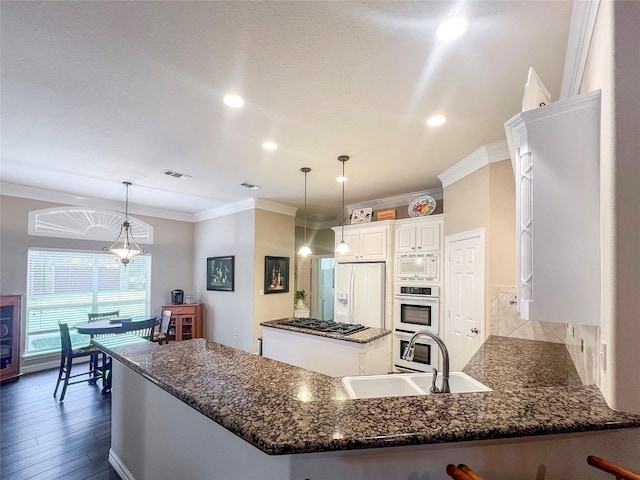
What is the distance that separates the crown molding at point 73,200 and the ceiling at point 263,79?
125 cm

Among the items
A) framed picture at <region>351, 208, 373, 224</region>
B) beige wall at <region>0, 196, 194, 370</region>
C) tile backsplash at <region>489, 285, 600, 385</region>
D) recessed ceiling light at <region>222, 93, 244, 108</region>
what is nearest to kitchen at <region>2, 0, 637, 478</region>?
beige wall at <region>0, 196, 194, 370</region>

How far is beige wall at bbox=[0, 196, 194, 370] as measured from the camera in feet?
14.4

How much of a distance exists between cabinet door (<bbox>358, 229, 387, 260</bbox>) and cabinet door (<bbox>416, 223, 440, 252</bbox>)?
1.82 feet

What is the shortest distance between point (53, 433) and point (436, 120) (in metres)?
4.49

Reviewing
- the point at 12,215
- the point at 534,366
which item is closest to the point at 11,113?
the point at 12,215

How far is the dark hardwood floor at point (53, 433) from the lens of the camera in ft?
7.68

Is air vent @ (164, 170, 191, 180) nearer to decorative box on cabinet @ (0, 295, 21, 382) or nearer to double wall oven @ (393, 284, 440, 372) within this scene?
decorative box on cabinet @ (0, 295, 21, 382)

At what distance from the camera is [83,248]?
5.12 m

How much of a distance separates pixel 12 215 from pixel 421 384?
5.93 m

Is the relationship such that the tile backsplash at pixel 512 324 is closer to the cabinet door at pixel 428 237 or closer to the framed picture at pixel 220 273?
the cabinet door at pixel 428 237

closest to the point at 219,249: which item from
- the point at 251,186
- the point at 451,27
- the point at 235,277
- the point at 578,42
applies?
the point at 235,277

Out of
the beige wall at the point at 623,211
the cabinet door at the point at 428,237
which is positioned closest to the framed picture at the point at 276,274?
the cabinet door at the point at 428,237

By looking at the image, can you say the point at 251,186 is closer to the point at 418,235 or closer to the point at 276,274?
the point at 276,274

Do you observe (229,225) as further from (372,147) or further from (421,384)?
(421,384)
